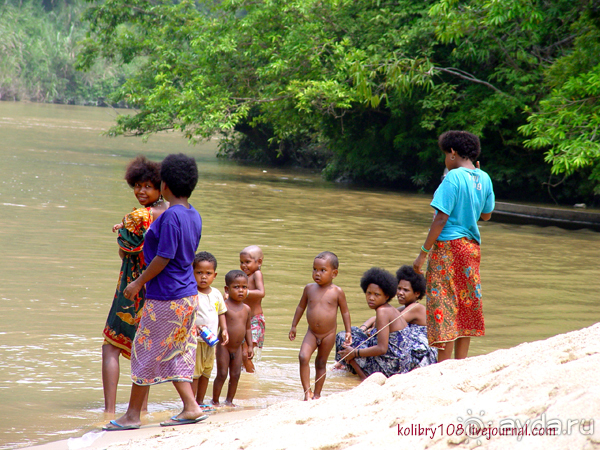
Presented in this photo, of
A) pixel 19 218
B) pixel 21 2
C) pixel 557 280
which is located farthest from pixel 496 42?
pixel 21 2

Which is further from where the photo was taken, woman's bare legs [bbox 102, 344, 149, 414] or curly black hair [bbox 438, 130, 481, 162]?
curly black hair [bbox 438, 130, 481, 162]

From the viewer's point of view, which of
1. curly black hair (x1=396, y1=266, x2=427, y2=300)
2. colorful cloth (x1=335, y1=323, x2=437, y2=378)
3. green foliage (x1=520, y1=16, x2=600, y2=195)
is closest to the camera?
colorful cloth (x1=335, y1=323, x2=437, y2=378)

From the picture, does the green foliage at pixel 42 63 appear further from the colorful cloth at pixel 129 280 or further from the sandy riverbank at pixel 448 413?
the sandy riverbank at pixel 448 413

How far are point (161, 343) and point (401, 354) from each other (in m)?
2.24

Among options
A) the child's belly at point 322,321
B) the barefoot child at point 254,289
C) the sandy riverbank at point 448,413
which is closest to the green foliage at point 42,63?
the barefoot child at point 254,289

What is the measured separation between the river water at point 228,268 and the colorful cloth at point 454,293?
1.10 metres

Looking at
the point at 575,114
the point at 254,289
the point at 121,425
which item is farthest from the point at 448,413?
the point at 575,114

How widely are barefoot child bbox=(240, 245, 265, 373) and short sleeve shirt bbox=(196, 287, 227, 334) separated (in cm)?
59

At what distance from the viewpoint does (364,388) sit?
390cm

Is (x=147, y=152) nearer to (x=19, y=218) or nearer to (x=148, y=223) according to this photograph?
(x=19, y=218)

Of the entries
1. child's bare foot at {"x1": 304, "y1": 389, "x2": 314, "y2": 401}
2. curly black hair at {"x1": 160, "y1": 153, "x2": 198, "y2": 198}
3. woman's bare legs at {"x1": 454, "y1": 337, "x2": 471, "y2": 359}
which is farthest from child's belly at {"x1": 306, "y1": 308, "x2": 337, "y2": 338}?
curly black hair at {"x1": 160, "y1": 153, "x2": 198, "y2": 198}

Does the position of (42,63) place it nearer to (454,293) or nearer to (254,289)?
(254,289)

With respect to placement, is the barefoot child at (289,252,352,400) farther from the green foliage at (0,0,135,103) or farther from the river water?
the green foliage at (0,0,135,103)

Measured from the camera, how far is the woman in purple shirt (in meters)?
3.95
